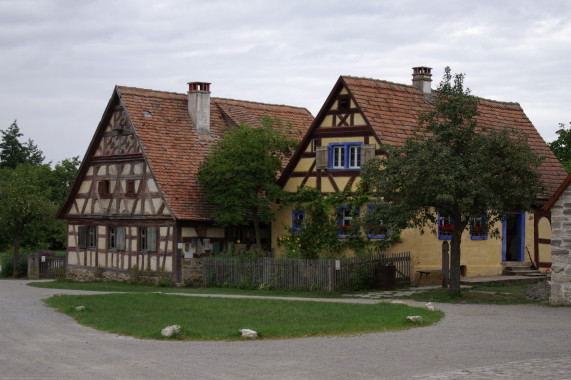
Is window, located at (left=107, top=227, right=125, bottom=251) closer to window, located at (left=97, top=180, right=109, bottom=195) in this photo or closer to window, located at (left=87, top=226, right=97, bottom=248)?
window, located at (left=87, top=226, right=97, bottom=248)

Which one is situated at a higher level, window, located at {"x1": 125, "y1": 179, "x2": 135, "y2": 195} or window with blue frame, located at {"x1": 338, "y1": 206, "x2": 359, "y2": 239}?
window, located at {"x1": 125, "y1": 179, "x2": 135, "y2": 195}

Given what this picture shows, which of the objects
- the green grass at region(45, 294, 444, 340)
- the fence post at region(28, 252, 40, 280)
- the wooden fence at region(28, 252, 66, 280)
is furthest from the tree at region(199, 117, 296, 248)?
the fence post at region(28, 252, 40, 280)

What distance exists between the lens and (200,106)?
4062cm

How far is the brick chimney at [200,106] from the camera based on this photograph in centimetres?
4034

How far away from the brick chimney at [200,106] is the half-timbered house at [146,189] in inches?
1.9

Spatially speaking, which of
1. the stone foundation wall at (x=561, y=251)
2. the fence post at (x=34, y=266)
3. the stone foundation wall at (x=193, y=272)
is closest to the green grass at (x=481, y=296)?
the stone foundation wall at (x=561, y=251)

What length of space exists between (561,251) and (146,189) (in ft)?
62.9

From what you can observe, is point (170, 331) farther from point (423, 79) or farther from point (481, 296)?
point (423, 79)

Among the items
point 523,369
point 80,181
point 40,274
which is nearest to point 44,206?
point 40,274

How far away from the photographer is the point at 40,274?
45.5 m

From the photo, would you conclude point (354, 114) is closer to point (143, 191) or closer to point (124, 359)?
point (143, 191)

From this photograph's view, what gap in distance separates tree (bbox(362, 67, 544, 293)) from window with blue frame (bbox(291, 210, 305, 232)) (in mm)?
8652

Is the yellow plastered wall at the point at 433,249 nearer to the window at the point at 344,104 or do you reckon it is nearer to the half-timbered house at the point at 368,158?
the half-timbered house at the point at 368,158

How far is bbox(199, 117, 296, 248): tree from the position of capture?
34562 millimetres
